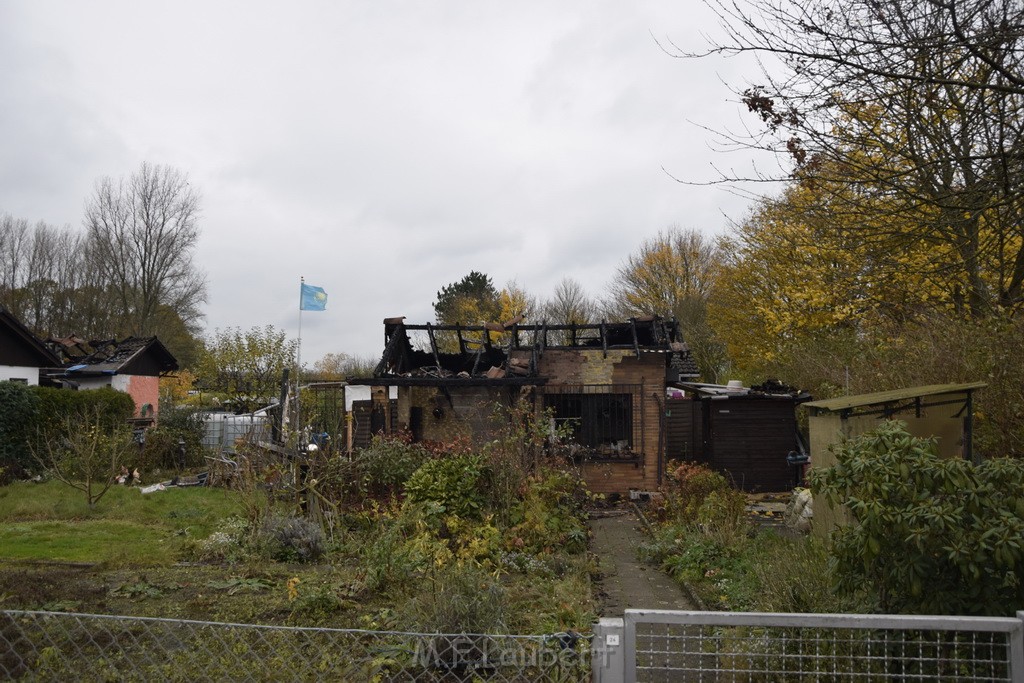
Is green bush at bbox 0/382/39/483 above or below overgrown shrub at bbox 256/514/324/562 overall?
above

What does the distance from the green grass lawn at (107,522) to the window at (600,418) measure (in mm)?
6529

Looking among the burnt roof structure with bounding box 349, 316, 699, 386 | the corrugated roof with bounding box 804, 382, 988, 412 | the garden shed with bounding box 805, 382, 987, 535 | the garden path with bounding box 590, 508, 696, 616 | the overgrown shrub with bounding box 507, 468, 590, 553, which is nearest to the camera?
the corrugated roof with bounding box 804, 382, 988, 412

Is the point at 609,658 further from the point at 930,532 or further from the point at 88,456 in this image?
the point at 88,456

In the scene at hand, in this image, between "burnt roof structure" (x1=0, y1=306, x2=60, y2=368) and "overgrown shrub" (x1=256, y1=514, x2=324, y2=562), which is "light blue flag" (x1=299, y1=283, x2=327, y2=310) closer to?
"burnt roof structure" (x1=0, y1=306, x2=60, y2=368)

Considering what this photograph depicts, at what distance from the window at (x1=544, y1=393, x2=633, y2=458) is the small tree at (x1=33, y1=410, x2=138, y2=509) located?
846 cm

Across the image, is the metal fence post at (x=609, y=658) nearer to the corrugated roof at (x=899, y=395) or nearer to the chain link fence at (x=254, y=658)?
the chain link fence at (x=254, y=658)

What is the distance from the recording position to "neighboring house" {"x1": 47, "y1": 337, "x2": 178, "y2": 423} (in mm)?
26078

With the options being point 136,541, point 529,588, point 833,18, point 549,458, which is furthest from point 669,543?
point 136,541

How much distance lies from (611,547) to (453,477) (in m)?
2.37

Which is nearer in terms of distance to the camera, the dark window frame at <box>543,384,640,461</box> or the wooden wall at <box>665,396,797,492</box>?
the dark window frame at <box>543,384,640,461</box>

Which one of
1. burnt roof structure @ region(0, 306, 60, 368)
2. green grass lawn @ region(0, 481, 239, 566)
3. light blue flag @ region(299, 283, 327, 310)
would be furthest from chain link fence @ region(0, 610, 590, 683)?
burnt roof structure @ region(0, 306, 60, 368)

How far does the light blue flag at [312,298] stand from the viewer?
73.1 feet

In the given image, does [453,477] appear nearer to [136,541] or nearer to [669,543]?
[669,543]

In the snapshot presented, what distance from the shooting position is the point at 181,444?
20281 millimetres
